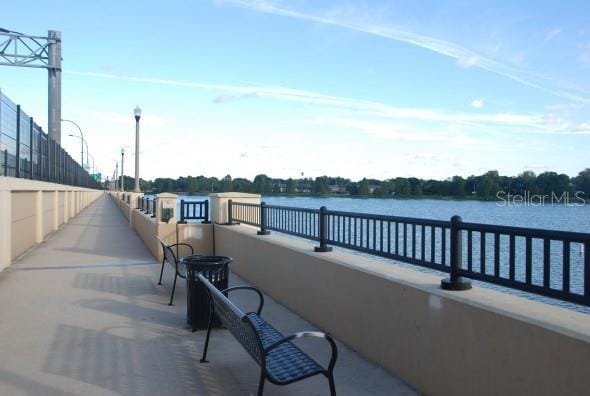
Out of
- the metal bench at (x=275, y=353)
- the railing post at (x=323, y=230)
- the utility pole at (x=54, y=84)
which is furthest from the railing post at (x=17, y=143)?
the utility pole at (x=54, y=84)

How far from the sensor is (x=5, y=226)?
10.1 meters

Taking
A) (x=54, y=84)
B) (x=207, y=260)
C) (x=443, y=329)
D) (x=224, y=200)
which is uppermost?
(x=54, y=84)

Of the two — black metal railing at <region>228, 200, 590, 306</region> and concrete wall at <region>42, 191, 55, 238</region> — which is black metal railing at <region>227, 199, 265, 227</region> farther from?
concrete wall at <region>42, 191, 55, 238</region>

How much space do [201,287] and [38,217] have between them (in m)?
11.0

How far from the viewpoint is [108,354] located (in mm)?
5438

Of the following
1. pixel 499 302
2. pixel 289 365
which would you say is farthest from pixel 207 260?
pixel 499 302

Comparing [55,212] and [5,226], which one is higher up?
[5,226]

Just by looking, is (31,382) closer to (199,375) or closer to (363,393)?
(199,375)

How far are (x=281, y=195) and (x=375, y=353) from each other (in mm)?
47403

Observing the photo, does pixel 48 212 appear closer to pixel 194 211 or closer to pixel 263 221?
pixel 194 211

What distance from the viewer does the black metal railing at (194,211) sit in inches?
499

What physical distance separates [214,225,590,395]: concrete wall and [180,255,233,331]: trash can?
1.11 meters

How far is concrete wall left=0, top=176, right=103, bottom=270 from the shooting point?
398 inches

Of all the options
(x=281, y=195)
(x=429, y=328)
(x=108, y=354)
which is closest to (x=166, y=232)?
(x=108, y=354)
